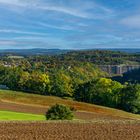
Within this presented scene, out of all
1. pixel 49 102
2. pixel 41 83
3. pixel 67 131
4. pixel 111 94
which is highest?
pixel 67 131

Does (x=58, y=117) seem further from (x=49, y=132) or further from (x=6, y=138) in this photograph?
(x=6, y=138)

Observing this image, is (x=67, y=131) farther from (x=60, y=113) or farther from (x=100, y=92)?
(x=100, y=92)

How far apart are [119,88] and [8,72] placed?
56623 mm

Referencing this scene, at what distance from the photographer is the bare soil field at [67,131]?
101 ft

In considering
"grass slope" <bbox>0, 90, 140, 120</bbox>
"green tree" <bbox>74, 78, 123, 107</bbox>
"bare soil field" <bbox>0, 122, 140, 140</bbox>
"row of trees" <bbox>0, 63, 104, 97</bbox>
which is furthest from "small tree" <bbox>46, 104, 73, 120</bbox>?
"row of trees" <bbox>0, 63, 104, 97</bbox>

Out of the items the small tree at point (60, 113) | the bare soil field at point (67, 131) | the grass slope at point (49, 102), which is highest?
the bare soil field at point (67, 131)

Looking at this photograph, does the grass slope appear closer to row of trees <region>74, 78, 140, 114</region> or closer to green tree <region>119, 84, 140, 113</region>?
green tree <region>119, 84, 140, 113</region>

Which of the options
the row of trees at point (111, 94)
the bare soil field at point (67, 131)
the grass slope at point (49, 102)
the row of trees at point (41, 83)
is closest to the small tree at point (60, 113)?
the bare soil field at point (67, 131)

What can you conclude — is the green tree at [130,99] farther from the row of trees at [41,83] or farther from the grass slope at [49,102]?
the row of trees at [41,83]

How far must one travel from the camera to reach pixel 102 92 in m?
110

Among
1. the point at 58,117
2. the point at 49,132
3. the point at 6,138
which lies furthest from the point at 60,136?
the point at 58,117

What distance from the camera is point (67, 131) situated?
3362 centimetres

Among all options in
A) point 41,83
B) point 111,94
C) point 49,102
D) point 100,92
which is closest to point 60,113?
point 49,102

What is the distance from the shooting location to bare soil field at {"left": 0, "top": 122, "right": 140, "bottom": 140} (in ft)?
101
